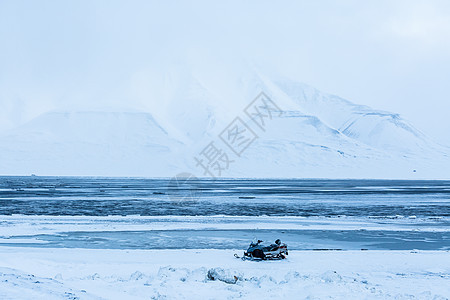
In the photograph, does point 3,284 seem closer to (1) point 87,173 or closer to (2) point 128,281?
(2) point 128,281

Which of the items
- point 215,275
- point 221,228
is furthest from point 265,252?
point 221,228

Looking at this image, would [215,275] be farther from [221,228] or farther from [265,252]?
[221,228]

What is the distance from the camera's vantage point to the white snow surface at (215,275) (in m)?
13.0

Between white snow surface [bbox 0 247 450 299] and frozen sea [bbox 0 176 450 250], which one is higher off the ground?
frozen sea [bbox 0 176 450 250]

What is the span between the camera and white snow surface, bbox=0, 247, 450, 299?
1297 centimetres

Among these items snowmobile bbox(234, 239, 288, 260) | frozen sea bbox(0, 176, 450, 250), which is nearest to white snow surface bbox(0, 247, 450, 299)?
snowmobile bbox(234, 239, 288, 260)

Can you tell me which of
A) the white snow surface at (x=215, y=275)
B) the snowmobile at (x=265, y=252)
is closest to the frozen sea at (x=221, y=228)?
the white snow surface at (x=215, y=275)

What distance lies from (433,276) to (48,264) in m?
11.8

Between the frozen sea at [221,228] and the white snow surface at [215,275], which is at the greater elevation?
the frozen sea at [221,228]

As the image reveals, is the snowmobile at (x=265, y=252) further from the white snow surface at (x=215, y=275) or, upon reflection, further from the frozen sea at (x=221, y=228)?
the frozen sea at (x=221, y=228)

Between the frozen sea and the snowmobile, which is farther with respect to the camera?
the frozen sea

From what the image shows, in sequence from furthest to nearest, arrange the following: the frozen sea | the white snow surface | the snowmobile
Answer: the frozen sea
the snowmobile
the white snow surface

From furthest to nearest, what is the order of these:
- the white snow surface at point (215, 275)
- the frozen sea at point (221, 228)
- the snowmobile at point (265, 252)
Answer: the frozen sea at point (221, 228) → the snowmobile at point (265, 252) → the white snow surface at point (215, 275)

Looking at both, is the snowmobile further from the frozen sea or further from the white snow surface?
the frozen sea
